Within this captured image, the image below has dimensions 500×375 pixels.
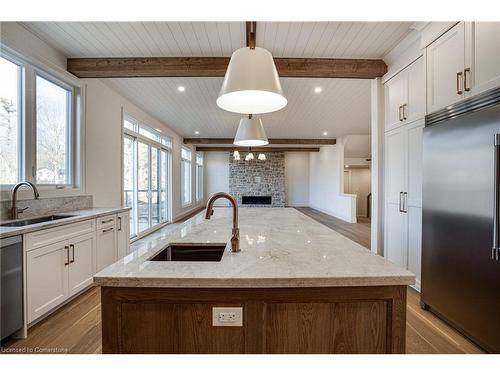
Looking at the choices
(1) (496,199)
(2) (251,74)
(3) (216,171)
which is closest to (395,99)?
(1) (496,199)

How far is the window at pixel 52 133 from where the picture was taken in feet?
9.74

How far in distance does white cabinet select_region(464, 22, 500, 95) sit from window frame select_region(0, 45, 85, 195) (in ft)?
13.3

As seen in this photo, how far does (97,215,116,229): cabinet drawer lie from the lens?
10.0 feet

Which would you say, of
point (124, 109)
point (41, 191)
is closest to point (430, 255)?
point (41, 191)

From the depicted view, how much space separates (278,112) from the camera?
568 centimetres

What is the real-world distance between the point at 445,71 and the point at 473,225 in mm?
1374

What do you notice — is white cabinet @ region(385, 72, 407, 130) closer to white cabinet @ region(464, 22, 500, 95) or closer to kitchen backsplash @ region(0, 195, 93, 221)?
white cabinet @ region(464, 22, 500, 95)

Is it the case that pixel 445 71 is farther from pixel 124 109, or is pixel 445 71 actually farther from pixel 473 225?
pixel 124 109

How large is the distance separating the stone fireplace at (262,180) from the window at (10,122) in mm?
10073

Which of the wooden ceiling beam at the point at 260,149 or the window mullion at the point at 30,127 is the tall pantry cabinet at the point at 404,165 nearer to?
the window mullion at the point at 30,127

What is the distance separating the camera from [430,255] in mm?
2373

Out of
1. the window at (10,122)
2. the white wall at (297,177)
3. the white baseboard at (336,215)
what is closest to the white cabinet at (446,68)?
the window at (10,122)

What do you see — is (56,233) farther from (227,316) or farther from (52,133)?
(227,316)

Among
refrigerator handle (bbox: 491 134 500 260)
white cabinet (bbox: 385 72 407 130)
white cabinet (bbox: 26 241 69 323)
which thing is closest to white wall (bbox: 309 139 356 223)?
white cabinet (bbox: 385 72 407 130)
